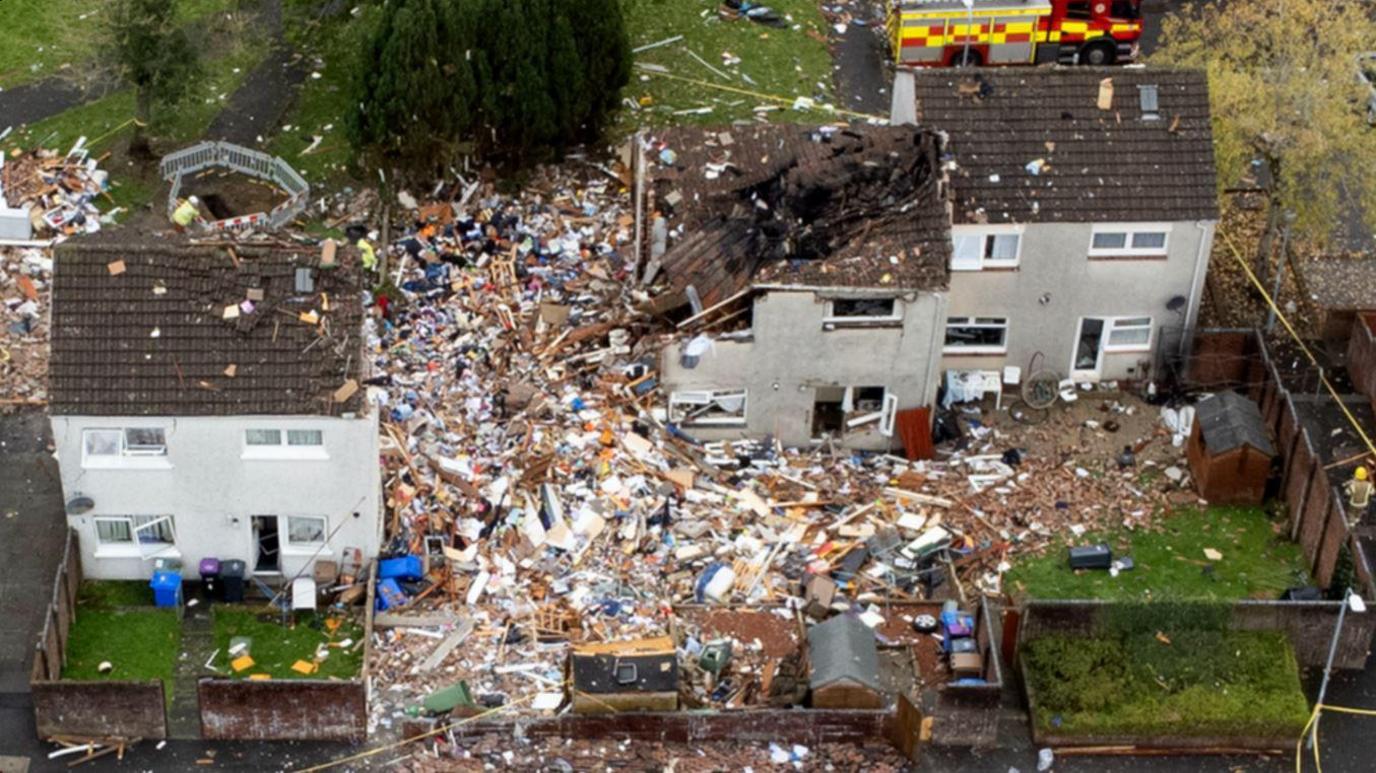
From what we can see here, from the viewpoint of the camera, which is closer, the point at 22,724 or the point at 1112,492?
the point at 22,724

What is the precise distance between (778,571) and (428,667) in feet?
22.2

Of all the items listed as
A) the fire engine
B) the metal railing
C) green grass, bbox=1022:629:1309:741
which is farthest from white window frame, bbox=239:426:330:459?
the fire engine

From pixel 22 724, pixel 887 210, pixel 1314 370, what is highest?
pixel 887 210

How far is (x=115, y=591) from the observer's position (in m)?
34.7

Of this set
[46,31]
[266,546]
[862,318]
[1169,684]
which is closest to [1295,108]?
[862,318]

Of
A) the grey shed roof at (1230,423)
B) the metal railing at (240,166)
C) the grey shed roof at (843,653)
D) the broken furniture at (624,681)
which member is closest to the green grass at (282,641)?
the broken furniture at (624,681)

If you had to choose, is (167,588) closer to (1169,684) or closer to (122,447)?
(122,447)

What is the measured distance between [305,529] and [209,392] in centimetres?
325

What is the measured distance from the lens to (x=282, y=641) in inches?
1326

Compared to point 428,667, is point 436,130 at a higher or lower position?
higher

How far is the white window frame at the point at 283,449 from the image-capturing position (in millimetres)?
33406

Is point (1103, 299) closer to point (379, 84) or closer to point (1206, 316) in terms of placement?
point (1206, 316)

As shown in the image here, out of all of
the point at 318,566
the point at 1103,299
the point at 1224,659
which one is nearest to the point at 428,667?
the point at 318,566

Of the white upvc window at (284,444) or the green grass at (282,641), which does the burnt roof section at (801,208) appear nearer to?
the white upvc window at (284,444)
